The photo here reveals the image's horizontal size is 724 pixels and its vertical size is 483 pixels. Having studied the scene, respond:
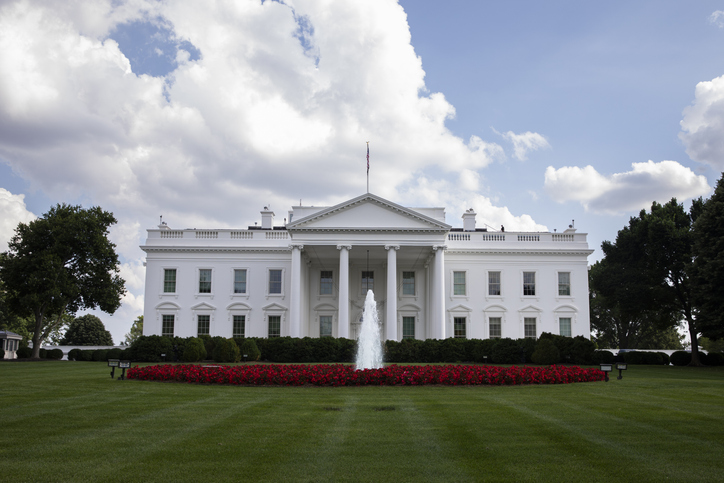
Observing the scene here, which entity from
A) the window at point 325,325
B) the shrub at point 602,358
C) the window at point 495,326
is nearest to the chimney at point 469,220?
the window at point 495,326

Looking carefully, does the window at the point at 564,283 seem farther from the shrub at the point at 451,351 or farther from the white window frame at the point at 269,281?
the white window frame at the point at 269,281

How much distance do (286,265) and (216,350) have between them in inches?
517

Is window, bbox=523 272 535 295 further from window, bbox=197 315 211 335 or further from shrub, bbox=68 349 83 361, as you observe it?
shrub, bbox=68 349 83 361

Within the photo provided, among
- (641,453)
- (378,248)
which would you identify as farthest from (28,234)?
(641,453)

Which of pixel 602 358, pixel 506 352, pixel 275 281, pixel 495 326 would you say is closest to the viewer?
pixel 506 352

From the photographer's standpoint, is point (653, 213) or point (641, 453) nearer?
point (641, 453)

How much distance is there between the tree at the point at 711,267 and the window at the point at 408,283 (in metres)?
19.8

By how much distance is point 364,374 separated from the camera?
1741cm

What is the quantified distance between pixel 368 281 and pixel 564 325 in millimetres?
15679

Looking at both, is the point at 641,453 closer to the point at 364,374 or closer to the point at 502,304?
the point at 364,374

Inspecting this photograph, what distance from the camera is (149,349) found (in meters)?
30.0

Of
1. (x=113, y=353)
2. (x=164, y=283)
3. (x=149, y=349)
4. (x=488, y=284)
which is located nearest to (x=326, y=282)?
(x=164, y=283)

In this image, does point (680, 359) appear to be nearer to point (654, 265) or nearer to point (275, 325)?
point (654, 265)

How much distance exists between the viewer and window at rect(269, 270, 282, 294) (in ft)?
Answer: 140
